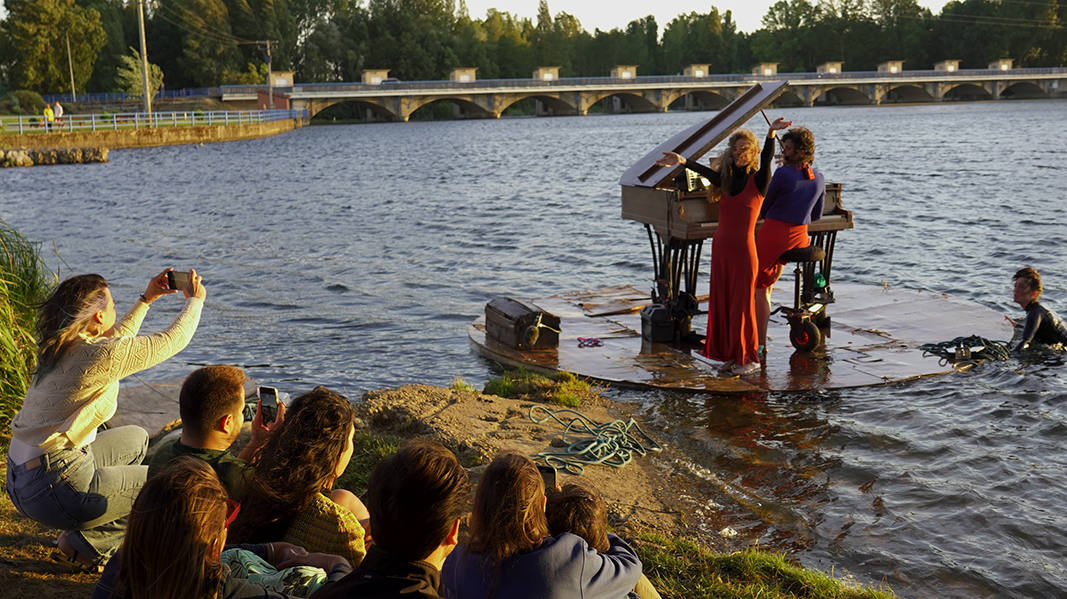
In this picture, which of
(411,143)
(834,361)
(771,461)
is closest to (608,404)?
(771,461)

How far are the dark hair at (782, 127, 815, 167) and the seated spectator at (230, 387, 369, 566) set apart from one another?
17.1 ft

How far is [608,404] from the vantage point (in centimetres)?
796

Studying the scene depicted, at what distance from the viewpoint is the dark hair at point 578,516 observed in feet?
10.8

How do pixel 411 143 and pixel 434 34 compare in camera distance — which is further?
pixel 434 34

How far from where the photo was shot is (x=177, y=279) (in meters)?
4.60

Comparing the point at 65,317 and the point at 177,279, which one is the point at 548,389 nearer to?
the point at 177,279

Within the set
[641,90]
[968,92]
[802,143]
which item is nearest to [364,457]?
[802,143]

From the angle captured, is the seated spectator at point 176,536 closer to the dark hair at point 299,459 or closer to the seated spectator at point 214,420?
the dark hair at point 299,459

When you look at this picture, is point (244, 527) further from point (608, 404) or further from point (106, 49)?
point (106, 49)

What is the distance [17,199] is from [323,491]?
30.8 m

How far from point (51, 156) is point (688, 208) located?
42.8m

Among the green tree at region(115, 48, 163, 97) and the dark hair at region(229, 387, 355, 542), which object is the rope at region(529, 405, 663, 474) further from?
the green tree at region(115, 48, 163, 97)

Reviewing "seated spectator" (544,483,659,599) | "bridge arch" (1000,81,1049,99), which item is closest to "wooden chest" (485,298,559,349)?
"seated spectator" (544,483,659,599)

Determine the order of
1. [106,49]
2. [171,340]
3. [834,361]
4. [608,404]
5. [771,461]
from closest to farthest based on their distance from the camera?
[171,340], [771,461], [608,404], [834,361], [106,49]
